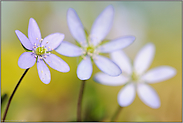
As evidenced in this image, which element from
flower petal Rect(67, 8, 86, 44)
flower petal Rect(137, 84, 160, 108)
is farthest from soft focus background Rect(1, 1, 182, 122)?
flower petal Rect(67, 8, 86, 44)

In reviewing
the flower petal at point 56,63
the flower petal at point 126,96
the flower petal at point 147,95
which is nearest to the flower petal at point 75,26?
the flower petal at point 56,63

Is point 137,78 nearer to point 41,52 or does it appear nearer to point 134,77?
point 134,77

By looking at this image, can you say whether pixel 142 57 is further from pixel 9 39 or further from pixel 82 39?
pixel 9 39

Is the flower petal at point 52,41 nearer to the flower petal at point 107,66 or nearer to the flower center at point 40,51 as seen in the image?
the flower center at point 40,51

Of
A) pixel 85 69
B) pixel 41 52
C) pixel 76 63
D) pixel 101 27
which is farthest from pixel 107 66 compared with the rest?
pixel 76 63

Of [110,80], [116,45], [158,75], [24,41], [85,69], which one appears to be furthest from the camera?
[158,75]
